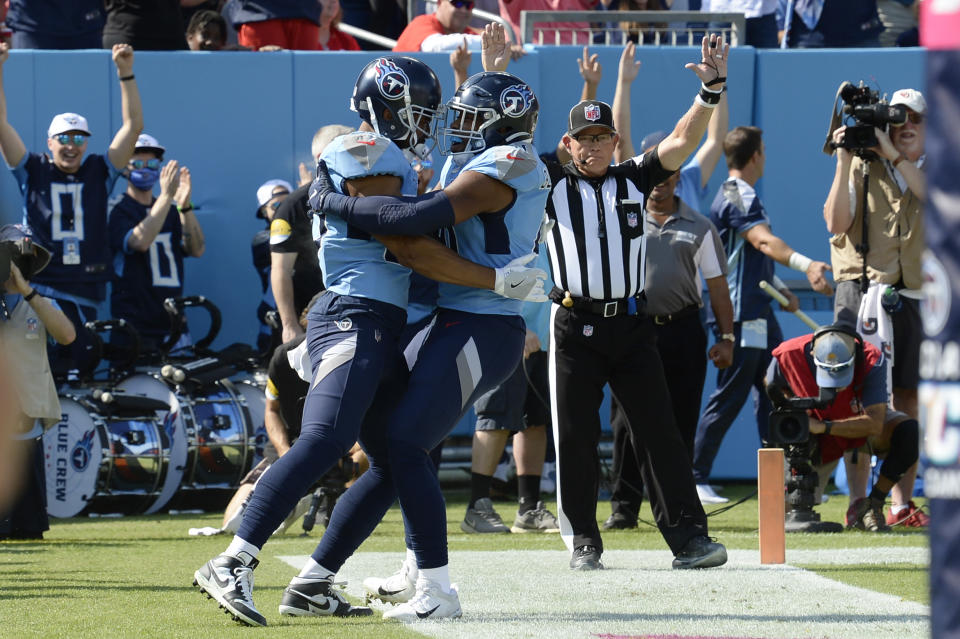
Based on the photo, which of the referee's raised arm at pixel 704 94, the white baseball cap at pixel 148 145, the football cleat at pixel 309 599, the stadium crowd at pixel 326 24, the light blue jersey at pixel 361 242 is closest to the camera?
the light blue jersey at pixel 361 242

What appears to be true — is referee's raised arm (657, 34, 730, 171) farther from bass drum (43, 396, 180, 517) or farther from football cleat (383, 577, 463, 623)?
bass drum (43, 396, 180, 517)

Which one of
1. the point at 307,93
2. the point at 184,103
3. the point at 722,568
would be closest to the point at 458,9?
the point at 307,93

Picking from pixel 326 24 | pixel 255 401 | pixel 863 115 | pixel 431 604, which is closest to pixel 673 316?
pixel 863 115

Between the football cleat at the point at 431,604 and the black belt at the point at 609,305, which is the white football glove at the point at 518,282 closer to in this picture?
the football cleat at the point at 431,604

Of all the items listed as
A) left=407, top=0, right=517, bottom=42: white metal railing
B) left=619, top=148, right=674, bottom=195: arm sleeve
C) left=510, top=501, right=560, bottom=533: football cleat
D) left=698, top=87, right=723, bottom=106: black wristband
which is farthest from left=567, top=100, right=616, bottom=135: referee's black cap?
left=407, top=0, right=517, bottom=42: white metal railing

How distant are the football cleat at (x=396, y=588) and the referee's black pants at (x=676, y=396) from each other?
3.15 m

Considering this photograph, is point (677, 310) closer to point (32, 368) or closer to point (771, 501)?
point (771, 501)

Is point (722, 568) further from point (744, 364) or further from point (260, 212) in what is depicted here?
point (260, 212)

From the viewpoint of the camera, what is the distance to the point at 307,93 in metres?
11.2

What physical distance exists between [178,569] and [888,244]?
4278 millimetres

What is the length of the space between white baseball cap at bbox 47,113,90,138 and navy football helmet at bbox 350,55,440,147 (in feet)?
16.9

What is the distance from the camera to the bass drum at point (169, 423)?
31.8ft

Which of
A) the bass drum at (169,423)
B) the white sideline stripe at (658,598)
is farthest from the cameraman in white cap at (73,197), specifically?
the white sideline stripe at (658,598)

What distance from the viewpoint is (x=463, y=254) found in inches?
206
